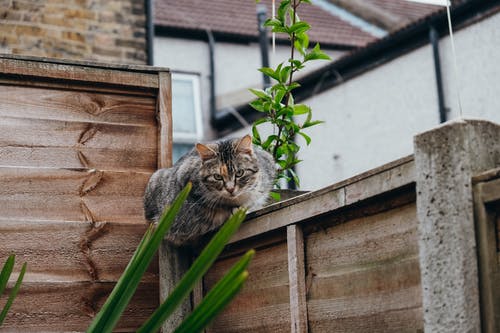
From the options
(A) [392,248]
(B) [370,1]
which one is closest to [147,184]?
(A) [392,248]

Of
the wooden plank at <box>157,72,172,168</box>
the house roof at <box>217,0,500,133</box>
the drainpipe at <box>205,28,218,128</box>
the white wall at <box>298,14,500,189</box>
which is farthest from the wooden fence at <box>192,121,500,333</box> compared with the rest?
the drainpipe at <box>205,28,218,128</box>

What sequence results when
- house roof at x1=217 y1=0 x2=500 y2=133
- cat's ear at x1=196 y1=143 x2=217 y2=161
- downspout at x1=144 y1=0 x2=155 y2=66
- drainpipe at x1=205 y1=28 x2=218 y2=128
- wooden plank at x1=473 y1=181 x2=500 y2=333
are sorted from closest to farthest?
1. wooden plank at x1=473 y1=181 x2=500 y2=333
2. cat's ear at x1=196 y1=143 x2=217 y2=161
3. downspout at x1=144 y1=0 x2=155 y2=66
4. house roof at x1=217 y1=0 x2=500 y2=133
5. drainpipe at x1=205 y1=28 x2=218 y2=128

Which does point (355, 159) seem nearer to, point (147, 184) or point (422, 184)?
point (147, 184)

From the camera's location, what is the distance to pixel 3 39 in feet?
26.0

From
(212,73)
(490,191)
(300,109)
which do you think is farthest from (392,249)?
(212,73)

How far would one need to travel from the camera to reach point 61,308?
3057mm

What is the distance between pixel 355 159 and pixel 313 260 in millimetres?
9666

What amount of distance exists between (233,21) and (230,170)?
1330 centimetres

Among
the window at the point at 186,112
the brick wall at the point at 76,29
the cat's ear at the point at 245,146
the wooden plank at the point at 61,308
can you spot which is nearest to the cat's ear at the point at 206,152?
the cat's ear at the point at 245,146

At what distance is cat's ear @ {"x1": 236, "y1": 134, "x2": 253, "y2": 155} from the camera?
11.7ft

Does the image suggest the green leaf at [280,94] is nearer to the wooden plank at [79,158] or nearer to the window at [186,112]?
the wooden plank at [79,158]

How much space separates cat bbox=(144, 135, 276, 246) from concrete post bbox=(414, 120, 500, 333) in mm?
1388

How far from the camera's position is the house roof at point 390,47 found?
1006cm

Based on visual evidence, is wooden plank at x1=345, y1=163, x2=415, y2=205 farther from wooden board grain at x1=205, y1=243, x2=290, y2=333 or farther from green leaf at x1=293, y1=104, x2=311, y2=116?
green leaf at x1=293, y1=104, x2=311, y2=116
